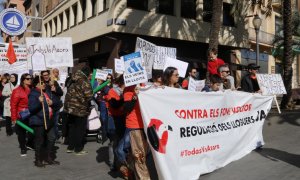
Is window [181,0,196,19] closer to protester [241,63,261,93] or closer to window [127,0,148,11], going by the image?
window [127,0,148,11]

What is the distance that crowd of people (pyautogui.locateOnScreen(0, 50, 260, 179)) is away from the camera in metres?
6.04

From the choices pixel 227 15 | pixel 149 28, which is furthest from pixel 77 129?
pixel 227 15

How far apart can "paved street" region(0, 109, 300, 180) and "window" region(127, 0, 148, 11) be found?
568 inches

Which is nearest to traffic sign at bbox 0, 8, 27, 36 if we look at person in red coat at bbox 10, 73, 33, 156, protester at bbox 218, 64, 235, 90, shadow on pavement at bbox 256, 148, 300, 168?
person in red coat at bbox 10, 73, 33, 156

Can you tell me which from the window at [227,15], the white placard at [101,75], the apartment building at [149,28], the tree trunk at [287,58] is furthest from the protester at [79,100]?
the window at [227,15]

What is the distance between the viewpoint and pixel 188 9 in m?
26.0

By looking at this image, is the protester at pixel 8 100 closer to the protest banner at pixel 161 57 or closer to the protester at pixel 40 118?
the protester at pixel 40 118

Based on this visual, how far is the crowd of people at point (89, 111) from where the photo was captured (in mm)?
6043

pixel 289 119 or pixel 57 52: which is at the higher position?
pixel 57 52

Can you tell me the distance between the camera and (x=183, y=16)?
2559 cm

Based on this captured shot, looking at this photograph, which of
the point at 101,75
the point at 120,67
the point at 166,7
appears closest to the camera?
the point at 120,67

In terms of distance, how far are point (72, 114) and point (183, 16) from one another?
18.3 m

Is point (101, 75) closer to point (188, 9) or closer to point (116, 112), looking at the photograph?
point (116, 112)

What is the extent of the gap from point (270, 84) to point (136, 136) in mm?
5697
